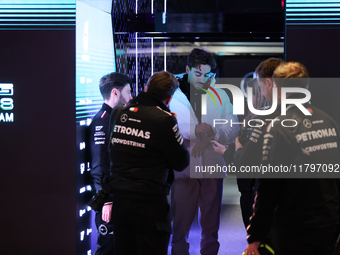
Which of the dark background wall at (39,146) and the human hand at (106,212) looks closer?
the human hand at (106,212)

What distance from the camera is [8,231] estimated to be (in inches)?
117

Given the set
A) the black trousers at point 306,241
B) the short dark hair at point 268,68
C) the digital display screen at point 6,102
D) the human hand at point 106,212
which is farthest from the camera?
the digital display screen at point 6,102

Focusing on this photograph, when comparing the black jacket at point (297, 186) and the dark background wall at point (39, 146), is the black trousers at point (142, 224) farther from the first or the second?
the dark background wall at point (39, 146)

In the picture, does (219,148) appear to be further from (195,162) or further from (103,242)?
(103,242)

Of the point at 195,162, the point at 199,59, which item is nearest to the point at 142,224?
the point at 195,162

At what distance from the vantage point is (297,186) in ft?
6.02

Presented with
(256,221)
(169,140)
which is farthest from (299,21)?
(256,221)

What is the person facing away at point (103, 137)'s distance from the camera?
285cm

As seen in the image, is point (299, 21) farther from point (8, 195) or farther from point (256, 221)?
point (8, 195)

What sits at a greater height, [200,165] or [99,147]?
[99,147]

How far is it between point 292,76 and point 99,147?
1605mm

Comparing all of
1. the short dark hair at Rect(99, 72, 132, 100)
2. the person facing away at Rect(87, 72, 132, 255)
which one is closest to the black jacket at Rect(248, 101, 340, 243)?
the person facing away at Rect(87, 72, 132, 255)

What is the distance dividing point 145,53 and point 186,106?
0.98 meters

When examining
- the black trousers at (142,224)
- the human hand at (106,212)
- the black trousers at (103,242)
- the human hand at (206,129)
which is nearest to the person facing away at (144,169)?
the black trousers at (142,224)
